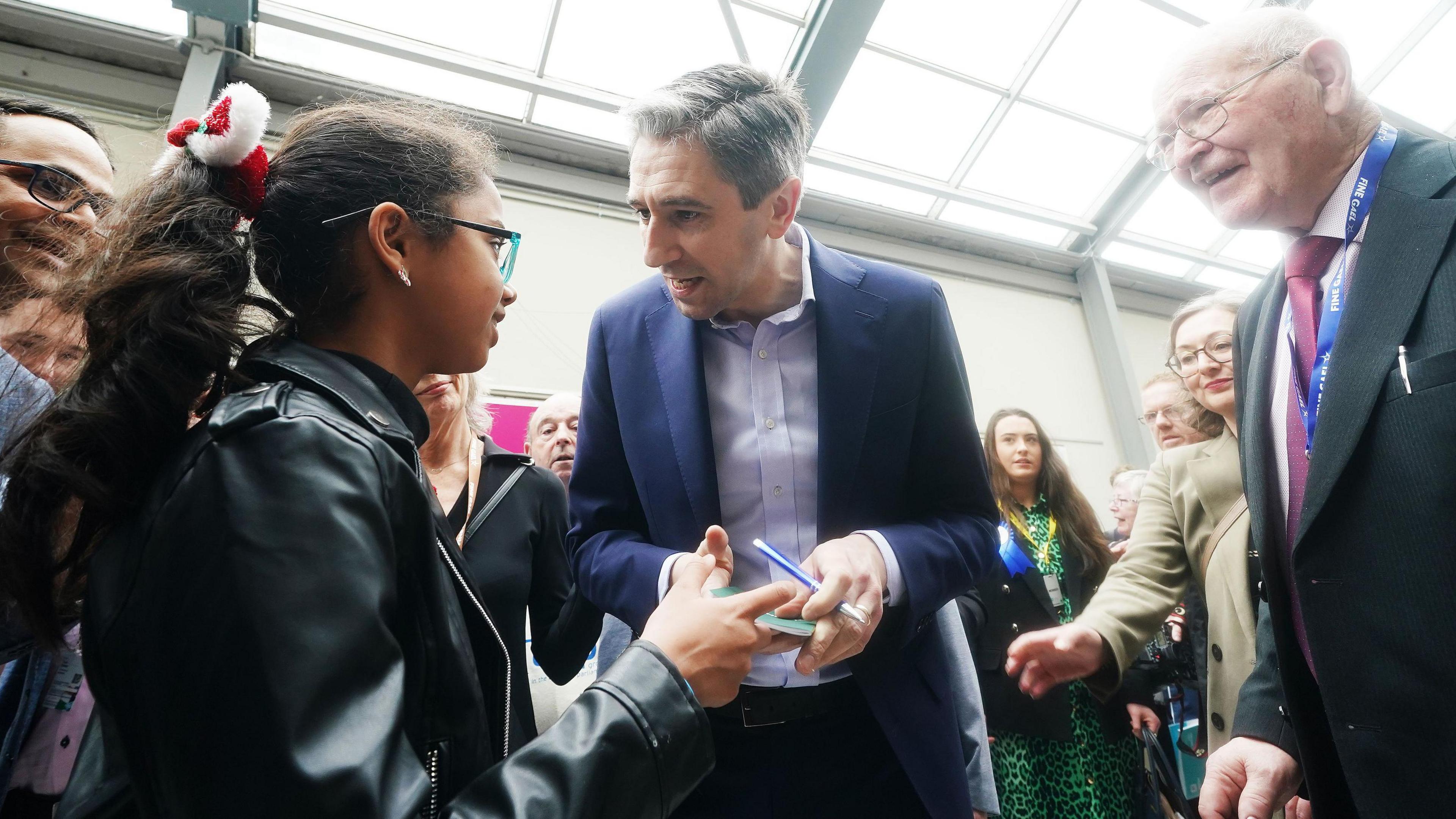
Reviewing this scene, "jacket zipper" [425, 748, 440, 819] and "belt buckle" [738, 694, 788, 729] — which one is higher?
"belt buckle" [738, 694, 788, 729]

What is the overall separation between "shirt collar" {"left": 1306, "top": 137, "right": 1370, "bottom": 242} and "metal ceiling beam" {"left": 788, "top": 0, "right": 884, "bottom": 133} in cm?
417

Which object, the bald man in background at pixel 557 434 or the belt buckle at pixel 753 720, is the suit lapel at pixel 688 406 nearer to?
the belt buckle at pixel 753 720

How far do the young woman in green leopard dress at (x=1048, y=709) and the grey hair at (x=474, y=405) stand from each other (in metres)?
1.66

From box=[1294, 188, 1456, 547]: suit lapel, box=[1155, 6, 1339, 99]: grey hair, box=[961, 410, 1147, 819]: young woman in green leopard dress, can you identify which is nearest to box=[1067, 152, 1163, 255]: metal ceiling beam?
box=[961, 410, 1147, 819]: young woman in green leopard dress

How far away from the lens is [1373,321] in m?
1.06

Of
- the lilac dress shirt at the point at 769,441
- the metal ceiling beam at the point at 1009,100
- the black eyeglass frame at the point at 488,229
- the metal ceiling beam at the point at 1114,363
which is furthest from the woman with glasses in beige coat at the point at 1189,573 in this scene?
the metal ceiling beam at the point at 1114,363

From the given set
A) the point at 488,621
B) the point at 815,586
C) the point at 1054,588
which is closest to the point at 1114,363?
the point at 1054,588

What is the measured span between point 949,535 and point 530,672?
71.4 inches

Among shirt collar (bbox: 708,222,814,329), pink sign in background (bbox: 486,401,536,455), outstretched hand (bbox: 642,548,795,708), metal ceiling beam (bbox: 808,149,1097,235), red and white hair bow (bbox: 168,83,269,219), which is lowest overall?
outstretched hand (bbox: 642,548,795,708)

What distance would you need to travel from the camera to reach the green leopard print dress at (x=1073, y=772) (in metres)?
2.41

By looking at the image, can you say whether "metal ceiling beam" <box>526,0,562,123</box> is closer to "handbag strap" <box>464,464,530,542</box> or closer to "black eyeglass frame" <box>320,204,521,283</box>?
"handbag strap" <box>464,464,530,542</box>

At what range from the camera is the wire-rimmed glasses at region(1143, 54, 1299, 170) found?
1.40m

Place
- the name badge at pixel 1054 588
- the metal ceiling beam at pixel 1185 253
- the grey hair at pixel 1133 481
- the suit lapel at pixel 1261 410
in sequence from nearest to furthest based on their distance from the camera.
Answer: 1. the suit lapel at pixel 1261 410
2. the name badge at pixel 1054 588
3. the grey hair at pixel 1133 481
4. the metal ceiling beam at pixel 1185 253

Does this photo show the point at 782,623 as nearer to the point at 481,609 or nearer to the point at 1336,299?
the point at 481,609
